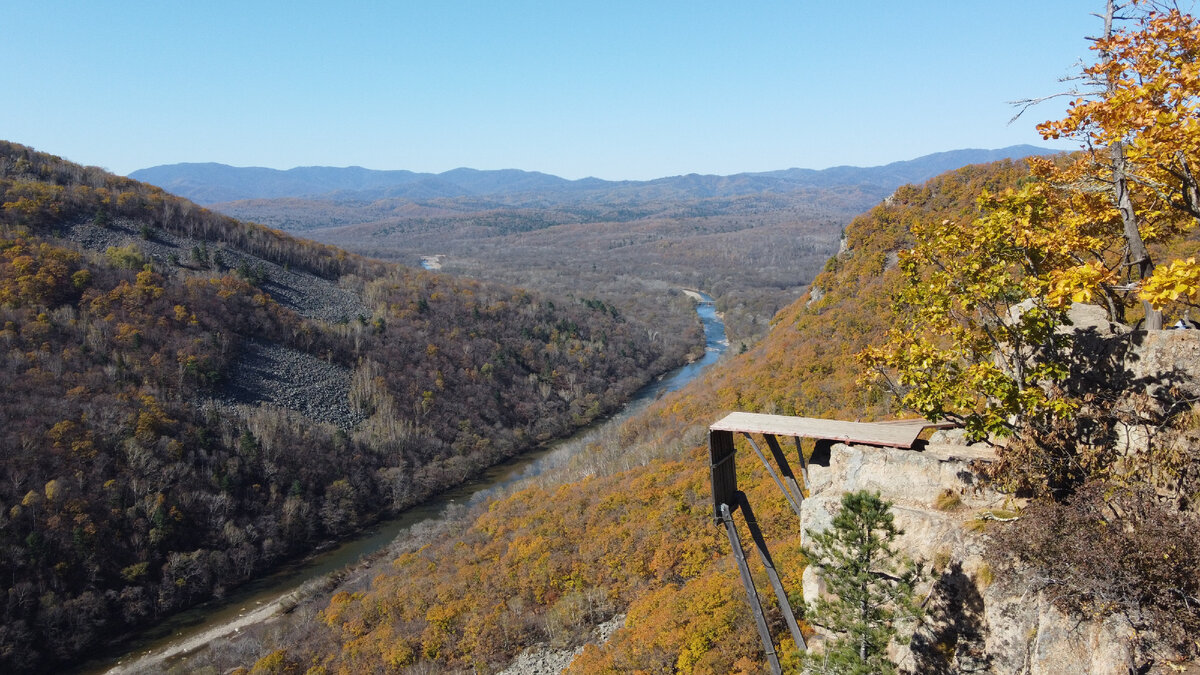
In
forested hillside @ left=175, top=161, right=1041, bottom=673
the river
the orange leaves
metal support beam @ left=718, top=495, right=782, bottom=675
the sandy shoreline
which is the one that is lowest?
the river

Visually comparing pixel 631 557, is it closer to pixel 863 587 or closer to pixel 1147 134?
pixel 863 587

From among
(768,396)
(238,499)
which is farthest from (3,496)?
(768,396)

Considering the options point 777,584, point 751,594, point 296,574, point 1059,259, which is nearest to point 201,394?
point 296,574

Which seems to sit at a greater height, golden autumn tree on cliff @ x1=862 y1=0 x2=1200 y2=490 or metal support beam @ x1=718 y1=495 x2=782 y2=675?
golden autumn tree on cliff @ x1=862 y1=0 x2=1200 y2=490

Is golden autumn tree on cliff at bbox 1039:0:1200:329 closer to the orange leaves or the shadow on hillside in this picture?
the orange leaves

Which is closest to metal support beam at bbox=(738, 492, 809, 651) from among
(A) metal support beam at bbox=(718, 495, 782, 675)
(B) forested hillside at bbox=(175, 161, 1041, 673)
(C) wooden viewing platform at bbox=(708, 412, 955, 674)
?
(C) wooden viewing platform at bbox=(708, 412, 955, 674)

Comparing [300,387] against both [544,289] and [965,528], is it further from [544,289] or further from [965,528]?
[544,289]

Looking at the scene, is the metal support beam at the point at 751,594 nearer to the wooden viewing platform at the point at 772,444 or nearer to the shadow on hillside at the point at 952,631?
the wooden viewing platform at the point at 772,444
